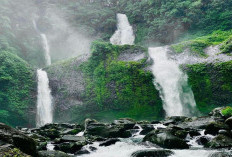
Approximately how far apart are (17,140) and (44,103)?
859 inches

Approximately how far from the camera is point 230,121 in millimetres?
10562

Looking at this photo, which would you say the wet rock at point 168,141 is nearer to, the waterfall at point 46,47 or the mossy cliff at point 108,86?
the mossy cliff at point 108,86

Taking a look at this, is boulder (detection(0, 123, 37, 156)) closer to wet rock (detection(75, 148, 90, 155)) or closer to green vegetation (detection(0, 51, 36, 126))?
wet rock (detection(75, 148, 90, 155))

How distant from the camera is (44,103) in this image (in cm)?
2641

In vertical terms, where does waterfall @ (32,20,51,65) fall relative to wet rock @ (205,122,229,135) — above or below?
above

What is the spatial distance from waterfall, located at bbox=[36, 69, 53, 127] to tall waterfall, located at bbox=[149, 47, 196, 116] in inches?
492

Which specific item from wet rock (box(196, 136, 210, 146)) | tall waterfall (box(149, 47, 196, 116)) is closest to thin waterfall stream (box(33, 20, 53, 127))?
tall waterfall (box(149, 47, 196, 116))

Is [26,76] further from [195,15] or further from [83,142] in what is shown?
[195,15]

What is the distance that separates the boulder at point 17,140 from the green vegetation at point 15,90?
20.7 meters

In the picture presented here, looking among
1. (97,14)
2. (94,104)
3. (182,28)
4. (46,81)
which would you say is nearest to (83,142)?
(94,104)

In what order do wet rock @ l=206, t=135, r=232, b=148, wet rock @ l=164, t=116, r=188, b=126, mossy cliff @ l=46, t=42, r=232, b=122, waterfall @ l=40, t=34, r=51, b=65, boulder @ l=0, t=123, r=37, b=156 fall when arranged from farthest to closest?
1. waterfall @ l=40, t=34, r=51, b=65
2. mossy cliff @ l=46, t=42, r=232, b=122
3. wet rock @ l=164, t=116, r=188, b=126
4. wet rock @ l=206, t=135, r=232, b=148
5. boulder @ l=0, t=123, r=37, b=156

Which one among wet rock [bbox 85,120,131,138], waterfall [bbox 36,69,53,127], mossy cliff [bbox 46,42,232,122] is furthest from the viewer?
waterfall [bbox 36,69,53,127]

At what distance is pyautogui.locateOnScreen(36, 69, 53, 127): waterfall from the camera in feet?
83.5

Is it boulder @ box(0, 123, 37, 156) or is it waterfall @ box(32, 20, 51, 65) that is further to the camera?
waterfall @ box(32, 20, 51, 65)
